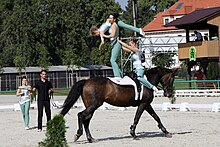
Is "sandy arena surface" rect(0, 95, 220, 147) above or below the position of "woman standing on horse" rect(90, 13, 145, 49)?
below

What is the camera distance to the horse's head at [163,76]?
1453cm

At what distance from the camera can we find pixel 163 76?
14.7 metres

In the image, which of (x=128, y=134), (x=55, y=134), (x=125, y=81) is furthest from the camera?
(x=128, y=134)

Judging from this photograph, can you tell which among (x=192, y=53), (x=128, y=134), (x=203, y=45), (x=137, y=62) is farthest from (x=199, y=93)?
(x=137, y=62)

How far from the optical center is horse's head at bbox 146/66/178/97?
1453 centimetres

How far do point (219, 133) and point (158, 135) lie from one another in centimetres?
162

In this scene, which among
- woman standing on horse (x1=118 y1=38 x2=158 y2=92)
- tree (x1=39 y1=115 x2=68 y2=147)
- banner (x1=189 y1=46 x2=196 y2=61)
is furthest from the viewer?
banner (x1=189 y1=46 x2=196 y2=61)

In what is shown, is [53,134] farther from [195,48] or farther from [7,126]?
[195,48]

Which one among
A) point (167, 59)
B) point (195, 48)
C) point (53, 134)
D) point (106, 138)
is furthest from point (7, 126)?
point (167, 59)

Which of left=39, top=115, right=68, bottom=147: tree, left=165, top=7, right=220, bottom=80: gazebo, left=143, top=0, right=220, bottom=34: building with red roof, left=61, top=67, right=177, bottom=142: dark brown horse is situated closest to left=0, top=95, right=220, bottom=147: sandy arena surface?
left=61, top=67, right=177, bottom=142: dark brown horse

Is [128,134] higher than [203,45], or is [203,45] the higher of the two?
[203,45]

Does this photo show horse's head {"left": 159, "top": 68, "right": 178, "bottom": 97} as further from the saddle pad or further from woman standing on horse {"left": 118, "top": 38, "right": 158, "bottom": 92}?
the saddle pad

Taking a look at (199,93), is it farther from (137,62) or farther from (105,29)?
(105,29)

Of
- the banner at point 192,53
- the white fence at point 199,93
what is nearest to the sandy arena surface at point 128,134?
the white fence at point 199,93
